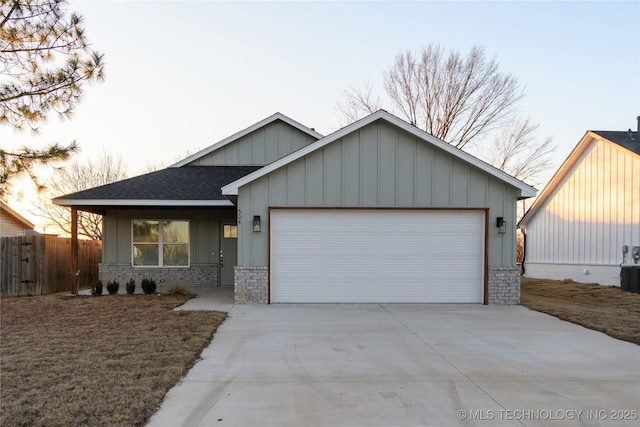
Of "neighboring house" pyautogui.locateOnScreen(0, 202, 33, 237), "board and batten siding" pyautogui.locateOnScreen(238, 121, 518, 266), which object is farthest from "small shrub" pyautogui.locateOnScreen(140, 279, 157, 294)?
"neighboring house" pyautogui.locateOnScreen(0, 202, 33, 237)

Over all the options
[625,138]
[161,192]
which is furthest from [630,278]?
[161,192]

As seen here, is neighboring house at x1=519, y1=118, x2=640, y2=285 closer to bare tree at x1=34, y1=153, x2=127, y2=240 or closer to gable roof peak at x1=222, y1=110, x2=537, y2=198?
gable roof peak at x1=222, y1=110, x2=537, y2=198

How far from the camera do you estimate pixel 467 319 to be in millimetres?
9141

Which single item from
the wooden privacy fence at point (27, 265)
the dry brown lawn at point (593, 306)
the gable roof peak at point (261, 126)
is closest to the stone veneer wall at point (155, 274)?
the wooden privacy fence at point (27, 265)

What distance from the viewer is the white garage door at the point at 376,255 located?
11.0 m

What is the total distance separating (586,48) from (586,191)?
19.6 ft


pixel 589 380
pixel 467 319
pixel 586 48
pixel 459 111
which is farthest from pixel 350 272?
pixel 459 111

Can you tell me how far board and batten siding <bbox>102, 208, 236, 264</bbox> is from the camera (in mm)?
14617

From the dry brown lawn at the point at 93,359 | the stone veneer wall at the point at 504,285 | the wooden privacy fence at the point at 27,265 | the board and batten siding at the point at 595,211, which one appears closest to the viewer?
the dry brown lawn at the point at 93,359

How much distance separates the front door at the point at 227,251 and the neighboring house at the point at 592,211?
13.0 meters

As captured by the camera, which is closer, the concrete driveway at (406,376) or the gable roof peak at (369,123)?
the concrete driveway at (406,376)

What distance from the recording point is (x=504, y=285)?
1104 cm

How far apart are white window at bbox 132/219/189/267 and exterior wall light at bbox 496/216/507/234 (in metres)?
9.50

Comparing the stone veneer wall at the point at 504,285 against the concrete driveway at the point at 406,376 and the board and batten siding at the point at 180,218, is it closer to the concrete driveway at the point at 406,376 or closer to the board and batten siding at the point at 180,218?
the concrete driveway at the point at 406,376
